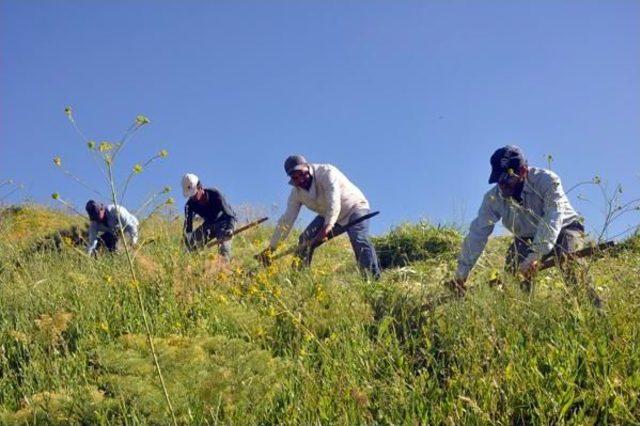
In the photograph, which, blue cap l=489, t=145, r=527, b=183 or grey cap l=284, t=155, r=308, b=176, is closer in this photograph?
blue cap l=489, t=145, r=527, b=183

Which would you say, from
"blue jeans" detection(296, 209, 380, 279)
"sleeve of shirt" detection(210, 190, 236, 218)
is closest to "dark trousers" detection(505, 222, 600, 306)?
"blue jeans" detection(296, 209, 380, 279)

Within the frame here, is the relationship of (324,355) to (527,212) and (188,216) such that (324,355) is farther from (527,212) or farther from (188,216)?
(188,216)

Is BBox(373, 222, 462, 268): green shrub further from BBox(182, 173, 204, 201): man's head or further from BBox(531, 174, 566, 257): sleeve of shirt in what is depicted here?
BBox(531, 174, 566, 257): sleeve of shirt

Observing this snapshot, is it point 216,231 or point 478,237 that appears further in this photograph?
point 216,231

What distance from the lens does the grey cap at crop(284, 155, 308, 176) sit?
6379 mm

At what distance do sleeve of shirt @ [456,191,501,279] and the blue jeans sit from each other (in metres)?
0.99

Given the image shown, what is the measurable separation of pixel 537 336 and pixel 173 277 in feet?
8.55

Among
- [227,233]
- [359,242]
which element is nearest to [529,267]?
[359,242]

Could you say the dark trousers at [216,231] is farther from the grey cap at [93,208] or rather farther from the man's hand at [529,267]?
the man's hand at [529,267]

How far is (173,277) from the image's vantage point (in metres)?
4.36

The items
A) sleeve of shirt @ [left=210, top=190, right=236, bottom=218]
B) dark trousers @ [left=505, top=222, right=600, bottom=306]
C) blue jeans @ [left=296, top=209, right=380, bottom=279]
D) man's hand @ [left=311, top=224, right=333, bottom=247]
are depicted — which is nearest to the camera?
dark trousers @ [left=505, top=222, right=600, bottom=306]

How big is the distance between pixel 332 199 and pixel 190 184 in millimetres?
2396

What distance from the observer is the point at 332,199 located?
20.4 ft

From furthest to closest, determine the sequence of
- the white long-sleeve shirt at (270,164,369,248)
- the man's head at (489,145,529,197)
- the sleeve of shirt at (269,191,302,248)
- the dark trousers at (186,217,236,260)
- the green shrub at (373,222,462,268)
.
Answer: the green shrub at (373,222,462,268), the dark trousers at (186,217,236,260), the sleeve of shirt at (269,191,302,248), the white long-sleeve shirt at (270,164,369,248), the man's head at (489,145,529,197)
